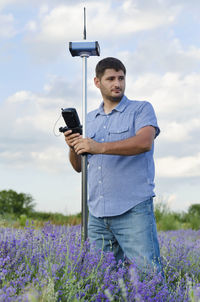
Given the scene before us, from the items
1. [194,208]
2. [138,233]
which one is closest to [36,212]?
[194,208]

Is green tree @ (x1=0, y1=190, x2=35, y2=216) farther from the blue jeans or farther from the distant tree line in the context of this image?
the blue jeans

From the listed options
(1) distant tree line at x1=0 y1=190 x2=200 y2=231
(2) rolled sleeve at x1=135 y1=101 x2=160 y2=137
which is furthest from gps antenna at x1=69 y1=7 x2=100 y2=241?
(1) distant tree line at x1=0 y1=190 x2=200 y2=231

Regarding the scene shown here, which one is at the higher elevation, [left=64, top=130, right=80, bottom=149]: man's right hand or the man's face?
the man's face

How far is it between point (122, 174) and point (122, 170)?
34 mm

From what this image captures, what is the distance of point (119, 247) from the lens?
3842 millimetres

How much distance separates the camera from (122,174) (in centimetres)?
355

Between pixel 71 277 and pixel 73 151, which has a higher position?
pixel 73 151

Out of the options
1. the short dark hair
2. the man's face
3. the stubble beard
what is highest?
the short dark hair

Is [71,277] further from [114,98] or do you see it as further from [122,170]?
[114,98]

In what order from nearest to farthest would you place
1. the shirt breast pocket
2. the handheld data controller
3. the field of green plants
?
the field of green plants < the handheld data controller < the shirt breast pocket

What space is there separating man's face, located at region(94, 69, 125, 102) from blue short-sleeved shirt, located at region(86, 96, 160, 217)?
0.46ft

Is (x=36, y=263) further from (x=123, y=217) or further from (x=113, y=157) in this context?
(x=113, y=157)

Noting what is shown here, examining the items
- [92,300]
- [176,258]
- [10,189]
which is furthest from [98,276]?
[10,189]

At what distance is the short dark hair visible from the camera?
12.1 feet
